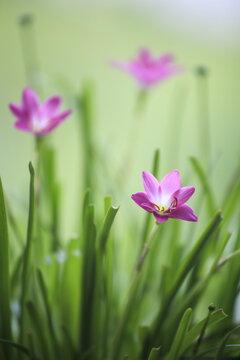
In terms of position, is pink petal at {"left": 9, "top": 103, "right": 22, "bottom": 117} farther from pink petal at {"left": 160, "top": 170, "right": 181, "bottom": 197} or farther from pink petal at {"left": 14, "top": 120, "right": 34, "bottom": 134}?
pink petal at {"left": 160, "top": 170, "right": 181, "bottom": 197}

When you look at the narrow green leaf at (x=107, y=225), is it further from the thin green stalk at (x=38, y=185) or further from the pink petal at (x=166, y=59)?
the pink petal at (x=166, y=59)

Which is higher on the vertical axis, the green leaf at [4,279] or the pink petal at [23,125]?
the pink petal at [23,125]

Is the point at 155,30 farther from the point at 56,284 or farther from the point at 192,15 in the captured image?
the point at 56,284

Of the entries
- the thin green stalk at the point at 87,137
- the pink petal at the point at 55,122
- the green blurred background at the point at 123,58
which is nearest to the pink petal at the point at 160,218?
the pink petal at the point at 55,122

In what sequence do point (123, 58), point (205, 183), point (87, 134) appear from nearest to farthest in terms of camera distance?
1. point (205, 183)
2. point (87, 134)
3. point (123, 58)

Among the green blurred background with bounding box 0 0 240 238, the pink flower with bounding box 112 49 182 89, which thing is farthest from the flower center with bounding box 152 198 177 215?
the green blurred background with bounding box 0 0 240 238

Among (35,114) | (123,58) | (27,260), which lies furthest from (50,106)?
(123,58)

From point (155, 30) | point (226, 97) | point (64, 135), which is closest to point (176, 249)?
point (64, 135)

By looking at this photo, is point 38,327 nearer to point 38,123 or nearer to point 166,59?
point 38,123
